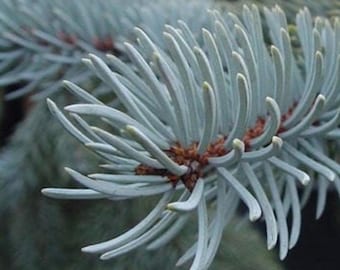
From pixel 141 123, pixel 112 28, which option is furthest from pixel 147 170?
pixel 112 28

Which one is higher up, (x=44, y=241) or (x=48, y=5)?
(x=48, y=5)

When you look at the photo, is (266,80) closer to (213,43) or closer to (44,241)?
(213,43)

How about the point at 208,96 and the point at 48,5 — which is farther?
the point at 48,5

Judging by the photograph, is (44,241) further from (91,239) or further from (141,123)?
(141,123)

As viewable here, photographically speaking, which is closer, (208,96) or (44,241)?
(208,96)
